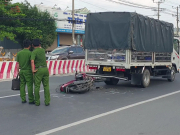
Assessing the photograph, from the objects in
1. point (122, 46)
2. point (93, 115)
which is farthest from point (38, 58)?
point (122, 46)

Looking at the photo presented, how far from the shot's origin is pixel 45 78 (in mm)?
8102

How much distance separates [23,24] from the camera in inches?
1330

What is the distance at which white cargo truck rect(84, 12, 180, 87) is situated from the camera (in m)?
11.5

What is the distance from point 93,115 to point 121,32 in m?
5.23

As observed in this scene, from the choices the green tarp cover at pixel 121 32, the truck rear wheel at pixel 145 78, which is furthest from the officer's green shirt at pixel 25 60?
the truck rear wheel at pixel 145 78

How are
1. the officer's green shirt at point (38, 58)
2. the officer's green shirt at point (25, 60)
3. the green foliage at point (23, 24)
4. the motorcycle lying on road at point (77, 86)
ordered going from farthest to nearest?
the green foliage at point (23, 24) < the motorcycle lying on road at point (77, 86) < the officer's green shirt at point (25, 60) < the officer's green shirt at point (38, 58)

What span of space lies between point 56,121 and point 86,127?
0.82 meters

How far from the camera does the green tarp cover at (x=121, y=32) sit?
11.5m

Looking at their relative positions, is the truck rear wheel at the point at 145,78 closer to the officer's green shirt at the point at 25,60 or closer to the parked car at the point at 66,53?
the officer's green shirt at the point at 25,60

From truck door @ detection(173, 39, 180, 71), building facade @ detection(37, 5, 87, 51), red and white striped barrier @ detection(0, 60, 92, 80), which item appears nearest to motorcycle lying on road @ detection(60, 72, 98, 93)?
red and white striped barrier @ detection(0, 60, 92, 80)

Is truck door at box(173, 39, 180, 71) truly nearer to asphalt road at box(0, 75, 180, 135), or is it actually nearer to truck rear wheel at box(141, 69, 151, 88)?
truck rear wheel at box(141, 69, 151, 88)

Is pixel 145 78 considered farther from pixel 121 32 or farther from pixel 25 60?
pixel 25 60

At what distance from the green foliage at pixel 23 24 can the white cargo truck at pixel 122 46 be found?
14918mm

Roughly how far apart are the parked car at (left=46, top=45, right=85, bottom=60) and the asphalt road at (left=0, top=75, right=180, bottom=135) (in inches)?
413
